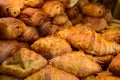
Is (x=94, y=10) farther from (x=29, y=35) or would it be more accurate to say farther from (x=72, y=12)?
(x=29, y=35)

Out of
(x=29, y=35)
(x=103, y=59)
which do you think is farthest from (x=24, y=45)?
(x=103, y=59)

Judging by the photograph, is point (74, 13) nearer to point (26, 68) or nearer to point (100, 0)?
point (100, 0)

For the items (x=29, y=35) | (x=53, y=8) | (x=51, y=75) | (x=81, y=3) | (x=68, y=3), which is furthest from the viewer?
(x=81, y=3)

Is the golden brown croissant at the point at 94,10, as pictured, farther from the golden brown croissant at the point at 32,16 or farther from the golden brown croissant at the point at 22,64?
the golden brown croissant at the point at 22,64

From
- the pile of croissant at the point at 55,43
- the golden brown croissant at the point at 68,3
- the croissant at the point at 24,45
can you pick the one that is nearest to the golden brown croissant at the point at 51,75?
the pile of croissant at the point at 55,43

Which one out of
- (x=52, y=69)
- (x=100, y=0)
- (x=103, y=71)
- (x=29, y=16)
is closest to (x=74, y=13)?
(x=100, y=0)

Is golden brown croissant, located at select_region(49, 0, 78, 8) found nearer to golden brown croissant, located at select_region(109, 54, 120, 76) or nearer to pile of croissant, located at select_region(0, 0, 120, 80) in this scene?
pile of croissant, located at select_region(0, 0, 120, 80)

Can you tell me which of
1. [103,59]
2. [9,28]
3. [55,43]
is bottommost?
[103,59]

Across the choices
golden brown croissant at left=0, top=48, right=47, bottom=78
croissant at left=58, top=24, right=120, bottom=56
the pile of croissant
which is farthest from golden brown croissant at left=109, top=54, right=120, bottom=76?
golden brown croissant at left=0, top=48, right=47, bottom=78
